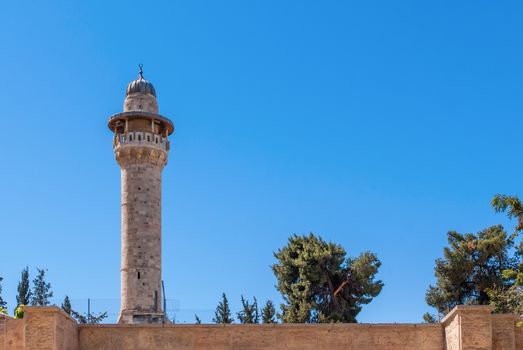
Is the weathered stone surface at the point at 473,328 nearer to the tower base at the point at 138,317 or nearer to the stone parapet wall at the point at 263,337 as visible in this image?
the stone parapet wall at the point at 263,337

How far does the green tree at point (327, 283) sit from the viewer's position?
39.5 meters

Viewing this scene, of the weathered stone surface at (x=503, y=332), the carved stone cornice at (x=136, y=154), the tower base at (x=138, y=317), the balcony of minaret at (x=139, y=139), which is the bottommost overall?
the weathered stone surface at (x=503, y=332)

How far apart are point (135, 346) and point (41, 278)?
4219 cm

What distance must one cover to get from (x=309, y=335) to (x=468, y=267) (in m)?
20.0

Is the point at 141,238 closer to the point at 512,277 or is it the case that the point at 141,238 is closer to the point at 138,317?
the point at 138,317

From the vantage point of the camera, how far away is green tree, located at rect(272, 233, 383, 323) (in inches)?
1556

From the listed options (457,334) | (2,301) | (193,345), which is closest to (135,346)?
(193,345)

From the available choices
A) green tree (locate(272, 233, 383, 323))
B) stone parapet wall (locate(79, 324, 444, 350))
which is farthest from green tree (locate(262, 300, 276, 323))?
stone parapet wall (locate(79, 324, 444, 350))

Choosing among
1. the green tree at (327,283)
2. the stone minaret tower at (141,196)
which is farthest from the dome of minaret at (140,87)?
the green tree at (327,283)

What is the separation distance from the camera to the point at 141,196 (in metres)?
37.9


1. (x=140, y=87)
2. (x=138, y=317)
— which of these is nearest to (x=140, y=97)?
(x=140, y=87)

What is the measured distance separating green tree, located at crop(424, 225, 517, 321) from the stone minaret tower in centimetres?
1281

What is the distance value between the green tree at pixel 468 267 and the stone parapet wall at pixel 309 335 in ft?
60.6

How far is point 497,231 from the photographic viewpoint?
40.2 metres
